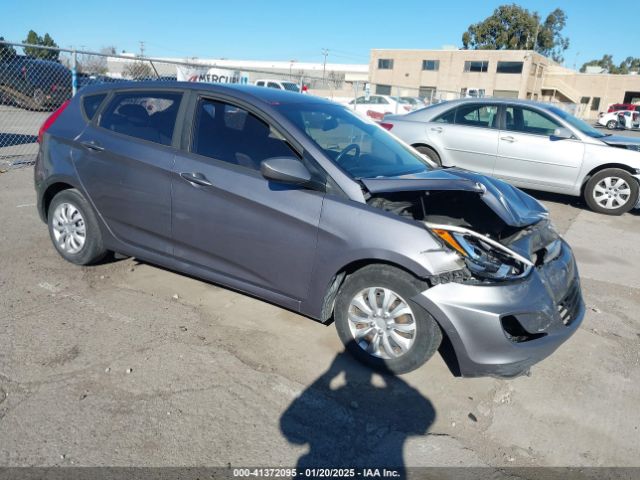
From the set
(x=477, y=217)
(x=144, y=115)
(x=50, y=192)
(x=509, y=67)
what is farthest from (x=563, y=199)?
(x=509, y=67)

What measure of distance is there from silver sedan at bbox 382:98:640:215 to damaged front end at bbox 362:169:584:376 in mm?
5360

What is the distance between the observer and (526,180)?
27.5ft

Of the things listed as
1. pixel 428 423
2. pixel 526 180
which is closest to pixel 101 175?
pixel 428 423

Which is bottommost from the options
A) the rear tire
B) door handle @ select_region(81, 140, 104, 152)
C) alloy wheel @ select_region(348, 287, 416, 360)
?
alloy wheel @ select_region(348, 287, 416, 360)

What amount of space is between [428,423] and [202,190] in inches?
86.7

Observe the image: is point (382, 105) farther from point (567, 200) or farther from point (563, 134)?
point (563, 134)

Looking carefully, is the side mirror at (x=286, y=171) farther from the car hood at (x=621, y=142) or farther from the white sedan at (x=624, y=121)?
the white sedan at (x=624, y=121)

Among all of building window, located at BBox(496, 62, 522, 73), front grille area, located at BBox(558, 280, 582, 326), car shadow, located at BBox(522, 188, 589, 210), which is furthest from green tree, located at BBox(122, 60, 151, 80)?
building window, located at BBox(496, 62, 522, 73)

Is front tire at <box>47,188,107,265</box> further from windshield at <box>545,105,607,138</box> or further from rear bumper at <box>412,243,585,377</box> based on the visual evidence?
windshield at <box>545,105,607,138</box>

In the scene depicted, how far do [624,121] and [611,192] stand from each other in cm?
3700

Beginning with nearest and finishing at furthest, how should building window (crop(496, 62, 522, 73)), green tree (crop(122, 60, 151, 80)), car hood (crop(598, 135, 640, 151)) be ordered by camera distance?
car hood (crop(598, 135, 640, 151))
green tree (crop(122, 60, 151, 80))
building window (crop(496, 62, 522, 73))

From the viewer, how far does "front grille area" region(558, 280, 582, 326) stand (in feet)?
10.3

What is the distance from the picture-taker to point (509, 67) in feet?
191

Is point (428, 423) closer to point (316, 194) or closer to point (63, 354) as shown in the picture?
point (316, 194)
